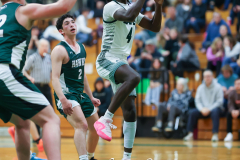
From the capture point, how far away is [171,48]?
35.0 ft

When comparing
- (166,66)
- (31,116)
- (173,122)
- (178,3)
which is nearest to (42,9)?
(31,116)

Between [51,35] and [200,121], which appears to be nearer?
[200,121]

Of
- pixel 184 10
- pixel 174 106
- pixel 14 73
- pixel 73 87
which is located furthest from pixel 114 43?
pixel 184 10

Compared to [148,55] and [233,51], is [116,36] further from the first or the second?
[148,55]

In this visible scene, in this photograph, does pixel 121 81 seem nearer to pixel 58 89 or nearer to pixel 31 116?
pixel 58 89

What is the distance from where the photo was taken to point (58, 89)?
3877 mm

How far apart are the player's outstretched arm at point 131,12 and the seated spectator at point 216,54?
6.30m

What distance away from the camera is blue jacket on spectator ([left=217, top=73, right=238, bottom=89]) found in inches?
354

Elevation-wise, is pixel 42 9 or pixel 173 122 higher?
pixel 42 9

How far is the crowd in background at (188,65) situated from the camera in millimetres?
8641

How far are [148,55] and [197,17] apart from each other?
9.09 ft

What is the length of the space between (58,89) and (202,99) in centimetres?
564

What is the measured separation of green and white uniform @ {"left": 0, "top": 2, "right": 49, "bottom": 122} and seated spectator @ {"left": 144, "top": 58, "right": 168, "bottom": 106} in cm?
677

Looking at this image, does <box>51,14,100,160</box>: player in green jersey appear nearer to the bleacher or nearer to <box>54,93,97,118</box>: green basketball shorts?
<box>54,93,97,118</box>: green basketball shorts
